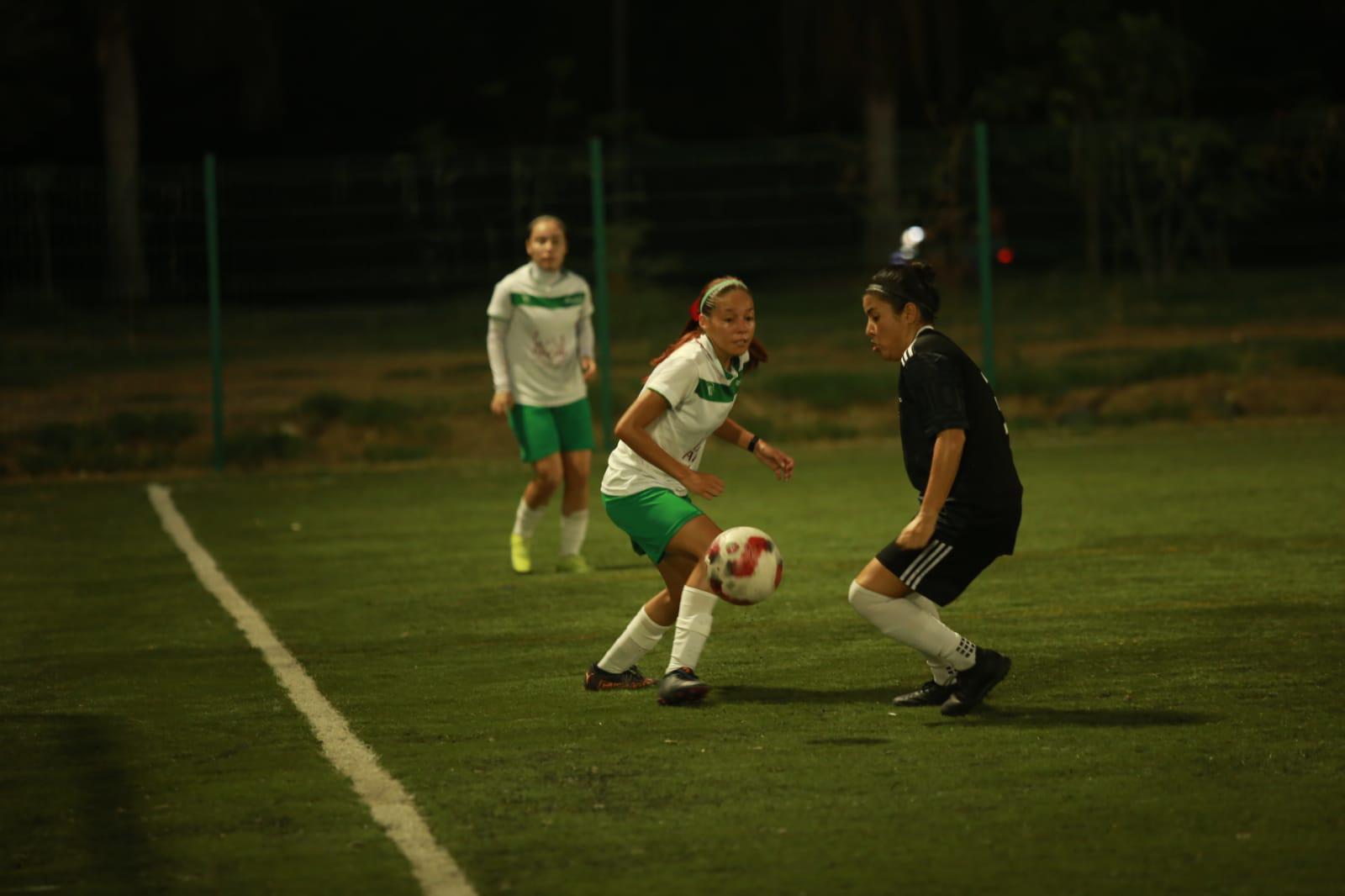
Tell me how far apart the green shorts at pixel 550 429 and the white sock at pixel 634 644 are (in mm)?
3516

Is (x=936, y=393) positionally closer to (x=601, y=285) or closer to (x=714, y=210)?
(x=601, y=285)

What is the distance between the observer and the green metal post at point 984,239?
56.1 feet

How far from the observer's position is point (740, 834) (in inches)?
213

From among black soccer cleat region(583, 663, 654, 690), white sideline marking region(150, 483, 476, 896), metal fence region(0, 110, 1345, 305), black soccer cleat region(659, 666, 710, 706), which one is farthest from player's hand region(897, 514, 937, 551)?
metal fence region(0, 110, 1345, 305)

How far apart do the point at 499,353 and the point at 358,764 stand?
189 inches

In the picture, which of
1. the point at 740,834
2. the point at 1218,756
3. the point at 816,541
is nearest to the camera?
the point at 740,834

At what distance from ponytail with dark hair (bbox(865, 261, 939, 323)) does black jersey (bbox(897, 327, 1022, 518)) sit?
117mm

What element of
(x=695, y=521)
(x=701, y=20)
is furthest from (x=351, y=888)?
(x=701, y=20)

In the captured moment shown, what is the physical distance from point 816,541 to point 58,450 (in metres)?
8.14

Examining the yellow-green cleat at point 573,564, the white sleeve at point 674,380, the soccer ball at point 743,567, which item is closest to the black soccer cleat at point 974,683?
the soccer ball at point 743,567

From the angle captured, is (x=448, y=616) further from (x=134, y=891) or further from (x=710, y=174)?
(x=710, y=174)

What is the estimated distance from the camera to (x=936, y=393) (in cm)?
656

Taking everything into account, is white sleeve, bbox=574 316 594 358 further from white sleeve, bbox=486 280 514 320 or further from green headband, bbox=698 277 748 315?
green headband, bbox=698 277 748 315

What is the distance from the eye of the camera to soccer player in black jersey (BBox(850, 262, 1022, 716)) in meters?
6.56
